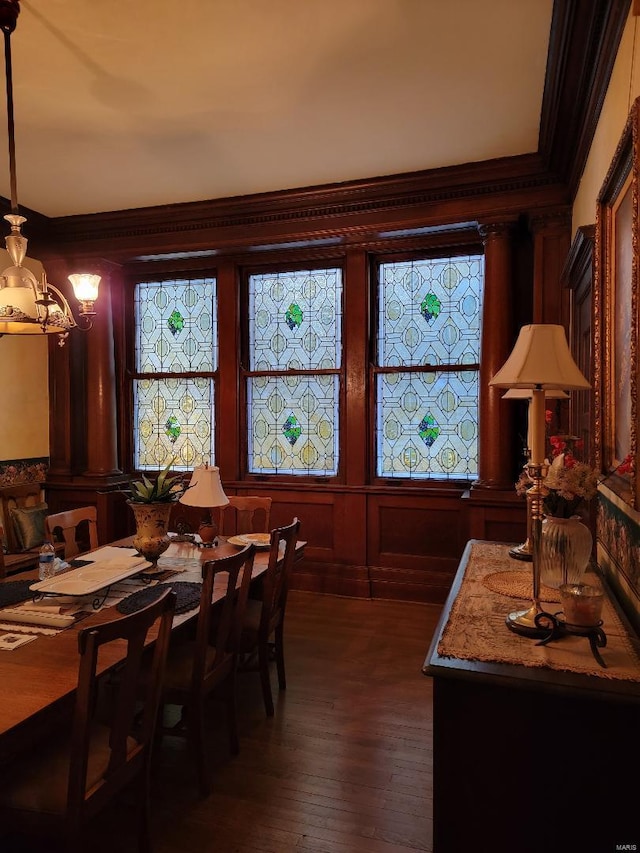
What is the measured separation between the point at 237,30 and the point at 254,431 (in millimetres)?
3109

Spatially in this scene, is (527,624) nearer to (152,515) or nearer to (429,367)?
(152,515)

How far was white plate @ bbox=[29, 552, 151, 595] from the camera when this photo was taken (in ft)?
7.32

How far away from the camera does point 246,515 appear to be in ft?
13.3

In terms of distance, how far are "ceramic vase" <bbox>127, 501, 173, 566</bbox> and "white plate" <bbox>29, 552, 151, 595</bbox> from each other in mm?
60

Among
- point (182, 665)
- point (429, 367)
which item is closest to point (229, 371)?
point (429, 367)

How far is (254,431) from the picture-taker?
503cm

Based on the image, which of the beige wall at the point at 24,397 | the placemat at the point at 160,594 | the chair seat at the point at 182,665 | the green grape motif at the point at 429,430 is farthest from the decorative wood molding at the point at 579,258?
the beige wall at the point at 24,397

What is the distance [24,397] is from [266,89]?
340 centimetres

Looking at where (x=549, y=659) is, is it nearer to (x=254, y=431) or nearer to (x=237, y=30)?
(x=237, y=30)

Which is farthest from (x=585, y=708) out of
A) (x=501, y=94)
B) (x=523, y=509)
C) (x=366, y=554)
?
(x=366, y=554)

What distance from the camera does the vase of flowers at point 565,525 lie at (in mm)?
1785

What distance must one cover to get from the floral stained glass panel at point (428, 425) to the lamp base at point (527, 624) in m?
2.80

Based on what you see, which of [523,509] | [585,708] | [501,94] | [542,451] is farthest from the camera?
[523,509]

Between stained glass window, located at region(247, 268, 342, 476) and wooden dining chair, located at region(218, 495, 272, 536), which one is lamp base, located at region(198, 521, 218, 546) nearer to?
wooden dining chair, located at region(218, 495, 272, 536)
